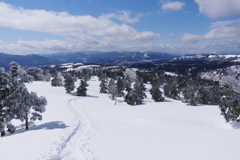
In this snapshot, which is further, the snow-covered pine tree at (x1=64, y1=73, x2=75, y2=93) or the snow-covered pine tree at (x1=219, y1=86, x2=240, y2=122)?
the snow-covered pine tree at (x1=64, y1=73, x2=75, y2=93)

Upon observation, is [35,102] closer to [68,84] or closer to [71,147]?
[71,147]

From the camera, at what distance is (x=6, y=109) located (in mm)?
21688

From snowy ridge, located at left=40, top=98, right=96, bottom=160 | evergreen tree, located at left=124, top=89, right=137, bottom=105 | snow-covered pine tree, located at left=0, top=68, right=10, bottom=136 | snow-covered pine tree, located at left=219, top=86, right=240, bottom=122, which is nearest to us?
snowy ridge, located at left=40, top=98, right=96, bottom=160

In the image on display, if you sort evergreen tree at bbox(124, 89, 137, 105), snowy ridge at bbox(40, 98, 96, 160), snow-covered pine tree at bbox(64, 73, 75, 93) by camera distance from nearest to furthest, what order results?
snowy ridge at bbox(40, 98, 96, 160), evergreen tree at bbox(124, 89, 137, 105), snow-covered pine tree at bbox(64, 73, 75, 93)

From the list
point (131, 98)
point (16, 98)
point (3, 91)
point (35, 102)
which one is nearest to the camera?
point (3, 91)

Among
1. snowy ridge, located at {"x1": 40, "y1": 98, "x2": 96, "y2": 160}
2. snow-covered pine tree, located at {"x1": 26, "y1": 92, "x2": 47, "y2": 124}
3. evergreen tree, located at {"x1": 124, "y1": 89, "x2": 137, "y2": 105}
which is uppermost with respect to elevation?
snow-covered pine tree, located at {"x1": 26, "y1": 92, "x2": 47, "y2": 124}

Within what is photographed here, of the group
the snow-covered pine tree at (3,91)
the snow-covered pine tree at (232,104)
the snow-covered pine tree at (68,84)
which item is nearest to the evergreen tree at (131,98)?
the snow-covered pine tree at (232,104)

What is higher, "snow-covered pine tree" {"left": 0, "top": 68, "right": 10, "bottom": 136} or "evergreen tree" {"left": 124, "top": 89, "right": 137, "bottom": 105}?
"snow-covered pine tree" {"left": 0, "top": 68, "right": 10, "bottom": 136}

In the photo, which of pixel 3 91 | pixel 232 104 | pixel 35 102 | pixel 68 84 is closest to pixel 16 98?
pixel 3 91

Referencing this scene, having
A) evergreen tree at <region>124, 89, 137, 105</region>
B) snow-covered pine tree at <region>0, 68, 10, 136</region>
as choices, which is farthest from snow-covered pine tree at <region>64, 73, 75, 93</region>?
snow-covered pine tree at <region>0, 68, 10, 136</region>

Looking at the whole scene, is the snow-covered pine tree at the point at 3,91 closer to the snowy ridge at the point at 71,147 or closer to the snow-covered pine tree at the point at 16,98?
the snow-covered pine tree at the point at 16,98

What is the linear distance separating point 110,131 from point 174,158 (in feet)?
34.1

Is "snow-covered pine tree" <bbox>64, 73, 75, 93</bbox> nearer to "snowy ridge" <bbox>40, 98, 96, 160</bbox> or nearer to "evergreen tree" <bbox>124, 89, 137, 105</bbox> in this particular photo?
"evergreen tree" <bbox>124, 89, 137, 105</bbox>

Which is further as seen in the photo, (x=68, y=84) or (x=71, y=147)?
(x=68, y=84)
